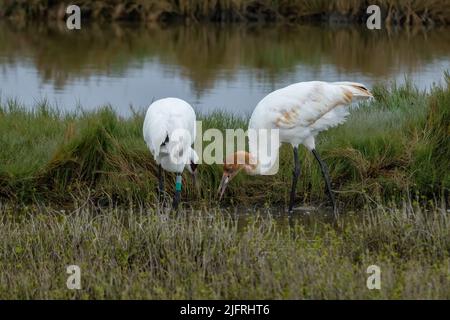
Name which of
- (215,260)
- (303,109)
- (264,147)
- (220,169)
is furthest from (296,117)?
(215,260)

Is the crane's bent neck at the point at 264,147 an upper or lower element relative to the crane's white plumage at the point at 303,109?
lower

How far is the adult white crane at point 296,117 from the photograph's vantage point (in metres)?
9.79

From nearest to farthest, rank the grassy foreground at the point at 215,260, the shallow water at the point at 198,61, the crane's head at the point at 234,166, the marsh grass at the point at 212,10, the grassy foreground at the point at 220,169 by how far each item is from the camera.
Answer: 1. the grassy foreground at the point at 215,260
2. the crane's head at the point at 234,166
3. the grassy foreground at the point at 220,169
4. the shallow water at the point at 198,61
5. the marsh grass at the point at 212,10

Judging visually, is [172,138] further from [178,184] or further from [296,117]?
[296,117]

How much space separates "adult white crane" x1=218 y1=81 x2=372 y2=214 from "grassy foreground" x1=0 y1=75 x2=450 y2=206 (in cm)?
33

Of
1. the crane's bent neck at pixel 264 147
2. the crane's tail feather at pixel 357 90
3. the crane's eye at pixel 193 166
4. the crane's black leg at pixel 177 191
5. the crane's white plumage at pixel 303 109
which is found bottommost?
the crane's black leg at pixel 177 191

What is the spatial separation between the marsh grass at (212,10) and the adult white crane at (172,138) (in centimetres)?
1558

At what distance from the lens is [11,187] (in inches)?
392

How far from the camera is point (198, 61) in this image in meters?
20.3

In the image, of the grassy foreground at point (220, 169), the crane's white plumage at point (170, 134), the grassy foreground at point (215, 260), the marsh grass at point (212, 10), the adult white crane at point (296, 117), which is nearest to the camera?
the grassy foreground at point (215, 260)

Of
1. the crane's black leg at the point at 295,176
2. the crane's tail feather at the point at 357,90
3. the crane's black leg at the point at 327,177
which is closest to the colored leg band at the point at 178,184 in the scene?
the crane's black leg at the point at 295,176

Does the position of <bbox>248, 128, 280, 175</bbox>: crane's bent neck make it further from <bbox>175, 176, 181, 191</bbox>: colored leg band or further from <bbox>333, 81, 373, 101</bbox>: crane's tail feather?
<bbox>333, 81, 373, 101</bbox>: crane's tail feather

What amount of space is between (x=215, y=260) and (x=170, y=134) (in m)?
2.24

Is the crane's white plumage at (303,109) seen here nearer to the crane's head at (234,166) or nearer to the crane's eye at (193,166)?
the crane's head at (234,166)
